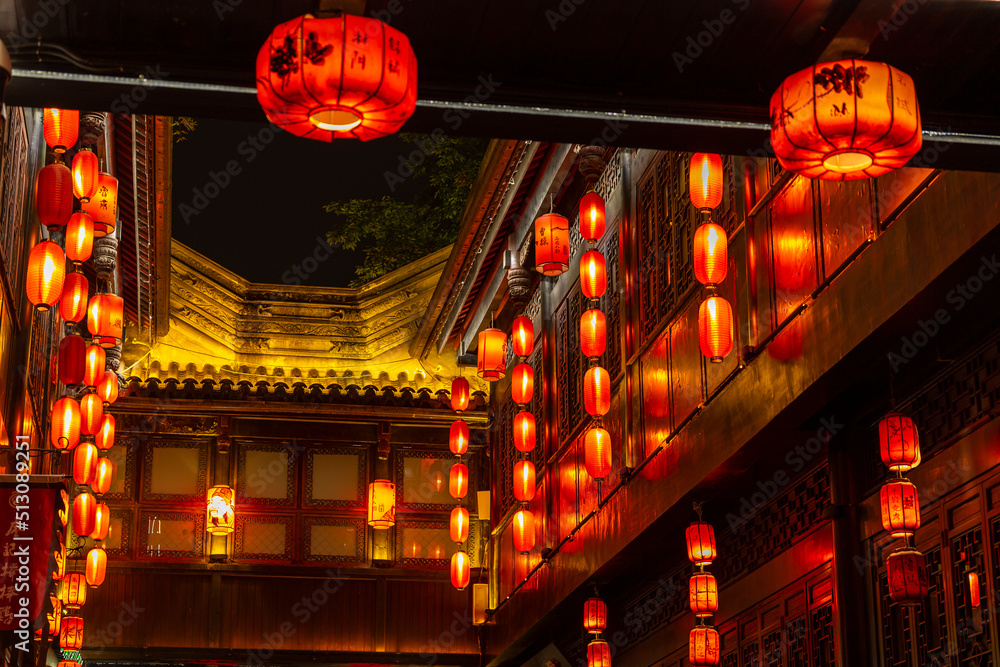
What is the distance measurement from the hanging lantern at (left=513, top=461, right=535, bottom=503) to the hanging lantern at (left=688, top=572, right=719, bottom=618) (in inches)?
137

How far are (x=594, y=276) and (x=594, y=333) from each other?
0.43 meters

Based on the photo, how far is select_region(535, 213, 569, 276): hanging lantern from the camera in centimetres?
1069

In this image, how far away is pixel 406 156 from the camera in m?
19.0

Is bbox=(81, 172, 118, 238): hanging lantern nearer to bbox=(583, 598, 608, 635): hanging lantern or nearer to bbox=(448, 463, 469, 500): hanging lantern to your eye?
bbox=(583, 598, 608, 635): hanging lantern

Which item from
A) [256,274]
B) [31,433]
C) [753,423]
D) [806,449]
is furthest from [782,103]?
[256,274]

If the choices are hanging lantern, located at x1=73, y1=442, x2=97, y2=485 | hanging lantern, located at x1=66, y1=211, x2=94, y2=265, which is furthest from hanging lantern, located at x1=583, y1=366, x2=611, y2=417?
hanging lantern, located at x1=73, y1=442, x2=97, y2=485

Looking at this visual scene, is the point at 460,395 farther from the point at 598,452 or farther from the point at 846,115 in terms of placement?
the point at 846,115

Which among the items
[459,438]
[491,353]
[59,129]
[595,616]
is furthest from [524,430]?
[59,129]

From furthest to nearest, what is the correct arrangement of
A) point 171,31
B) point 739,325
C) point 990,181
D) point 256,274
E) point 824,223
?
point 256,274, point 739,325, point 824,223, point 990,181, point 171,31

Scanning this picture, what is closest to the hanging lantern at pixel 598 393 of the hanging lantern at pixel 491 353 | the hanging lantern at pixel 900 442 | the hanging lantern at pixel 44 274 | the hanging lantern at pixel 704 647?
the hanging lantern at pixel 704 647

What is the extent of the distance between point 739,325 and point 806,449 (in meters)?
0.83

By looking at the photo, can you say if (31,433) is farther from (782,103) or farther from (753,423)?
(782,103)

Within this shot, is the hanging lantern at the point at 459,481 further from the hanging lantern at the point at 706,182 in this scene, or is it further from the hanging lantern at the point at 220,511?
the hanging lantern at the point at 706,182

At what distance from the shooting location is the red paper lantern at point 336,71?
4.16 m
